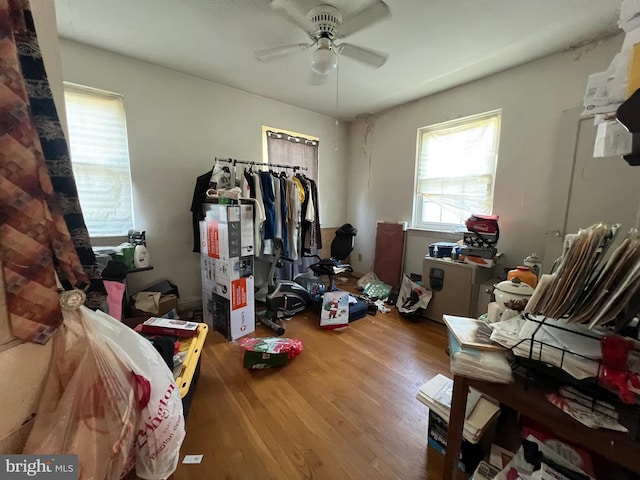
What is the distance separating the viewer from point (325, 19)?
5.33 feet

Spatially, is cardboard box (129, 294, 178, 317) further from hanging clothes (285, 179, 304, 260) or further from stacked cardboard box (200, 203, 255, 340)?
hanging clothes (285, 179, 304, 260)

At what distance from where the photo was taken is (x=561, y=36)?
191 cm

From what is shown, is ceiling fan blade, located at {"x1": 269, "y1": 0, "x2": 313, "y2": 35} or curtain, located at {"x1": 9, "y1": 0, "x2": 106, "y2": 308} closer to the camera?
curtain, located at {"x1": 9, "y1": 0, "x2": 106, "y2": 308}

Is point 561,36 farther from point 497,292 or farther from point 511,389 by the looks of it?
point 511,389

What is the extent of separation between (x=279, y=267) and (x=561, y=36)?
3.23 m

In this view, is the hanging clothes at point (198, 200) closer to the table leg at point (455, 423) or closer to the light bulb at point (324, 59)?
the light bulb at point (324, 59)

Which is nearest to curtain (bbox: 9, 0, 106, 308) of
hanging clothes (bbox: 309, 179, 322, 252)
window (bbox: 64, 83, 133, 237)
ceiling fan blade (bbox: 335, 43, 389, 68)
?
ceiling fan blade (bbox: 335, 43, 389, 68)

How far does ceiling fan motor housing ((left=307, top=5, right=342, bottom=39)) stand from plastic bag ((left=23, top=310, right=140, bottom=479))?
2.01m

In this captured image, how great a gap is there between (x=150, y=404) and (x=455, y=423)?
1.00 meters

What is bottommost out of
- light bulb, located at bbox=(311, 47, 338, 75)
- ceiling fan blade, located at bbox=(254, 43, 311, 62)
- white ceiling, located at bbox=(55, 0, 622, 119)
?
light bulb, located at bbox=(311, 47, 338, 75)

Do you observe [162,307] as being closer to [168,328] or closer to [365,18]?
[168,328]

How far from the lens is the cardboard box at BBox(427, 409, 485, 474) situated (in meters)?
1.04

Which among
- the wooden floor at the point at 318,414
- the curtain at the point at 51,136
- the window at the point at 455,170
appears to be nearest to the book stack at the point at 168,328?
the wooden floor at the point at 318,414

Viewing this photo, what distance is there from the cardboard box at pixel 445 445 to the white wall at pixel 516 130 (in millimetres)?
1999
